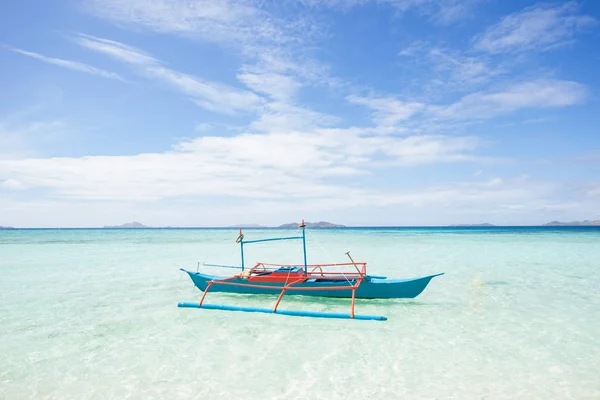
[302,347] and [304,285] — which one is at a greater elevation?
[304,285]

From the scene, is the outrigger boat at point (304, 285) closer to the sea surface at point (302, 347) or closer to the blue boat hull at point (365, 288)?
the blue boat hull at point (365, 288)

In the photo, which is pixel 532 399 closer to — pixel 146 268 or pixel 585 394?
pixel 585 394

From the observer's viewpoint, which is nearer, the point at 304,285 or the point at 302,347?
the point at 302,347

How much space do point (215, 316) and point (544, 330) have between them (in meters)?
9.00

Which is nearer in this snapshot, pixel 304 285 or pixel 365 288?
pixel 365 288

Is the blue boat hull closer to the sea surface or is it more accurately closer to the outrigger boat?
the outrigger boat

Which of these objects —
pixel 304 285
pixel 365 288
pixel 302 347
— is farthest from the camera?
pixel 304 285

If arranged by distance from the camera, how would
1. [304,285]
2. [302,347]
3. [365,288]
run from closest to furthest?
1. [302,347]
2. [365,288]
3. [304,285]

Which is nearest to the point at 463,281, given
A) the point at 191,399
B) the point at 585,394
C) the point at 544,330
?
the point at 544,330

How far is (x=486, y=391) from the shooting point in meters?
6.18

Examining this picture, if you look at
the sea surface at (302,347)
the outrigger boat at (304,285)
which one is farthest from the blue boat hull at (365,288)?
the sea surface at (302,347)

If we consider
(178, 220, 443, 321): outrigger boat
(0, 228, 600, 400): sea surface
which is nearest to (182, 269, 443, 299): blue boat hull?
(178, 220, 443, 321): outrigger boat

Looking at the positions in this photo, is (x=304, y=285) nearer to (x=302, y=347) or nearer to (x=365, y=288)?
(x=365, y=288)

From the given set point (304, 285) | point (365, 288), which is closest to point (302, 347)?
point (365, 288)
